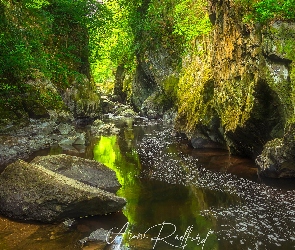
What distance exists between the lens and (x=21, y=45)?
16516mm

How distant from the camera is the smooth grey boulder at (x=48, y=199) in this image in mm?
9234

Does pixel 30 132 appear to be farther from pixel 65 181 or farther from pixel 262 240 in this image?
pixel 262 240

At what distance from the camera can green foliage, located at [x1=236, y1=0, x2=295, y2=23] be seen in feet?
38.8

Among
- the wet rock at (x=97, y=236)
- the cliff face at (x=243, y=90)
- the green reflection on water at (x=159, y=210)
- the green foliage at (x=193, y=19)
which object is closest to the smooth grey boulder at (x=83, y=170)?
the green reflection on water at (x=159, y=210)

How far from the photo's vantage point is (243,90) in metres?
15.2

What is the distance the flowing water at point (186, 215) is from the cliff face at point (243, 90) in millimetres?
1193

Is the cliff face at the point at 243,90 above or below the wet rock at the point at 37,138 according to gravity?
above

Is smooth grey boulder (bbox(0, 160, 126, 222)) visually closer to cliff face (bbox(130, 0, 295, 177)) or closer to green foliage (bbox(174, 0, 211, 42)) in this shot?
cliff face (bbox(130, 0, 295, 177))

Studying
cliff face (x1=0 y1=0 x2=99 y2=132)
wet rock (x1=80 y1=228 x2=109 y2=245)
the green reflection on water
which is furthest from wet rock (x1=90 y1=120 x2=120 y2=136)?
wet rock (x1=80 y1=228 x2=109 y2=245)

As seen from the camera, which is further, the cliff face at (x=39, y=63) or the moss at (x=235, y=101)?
the cliff face at (x=39, y=63)

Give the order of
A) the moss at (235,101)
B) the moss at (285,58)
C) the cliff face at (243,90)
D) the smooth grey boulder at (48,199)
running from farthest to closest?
1. the moss at (235,101)
2. the cliff face at (243,90)
3. the moss at (285,58)
4. the smooth grey boulder at (48,199)

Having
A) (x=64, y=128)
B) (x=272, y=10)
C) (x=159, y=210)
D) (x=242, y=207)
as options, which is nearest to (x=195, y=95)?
(x=64, y=128)

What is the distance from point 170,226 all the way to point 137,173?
5.72m

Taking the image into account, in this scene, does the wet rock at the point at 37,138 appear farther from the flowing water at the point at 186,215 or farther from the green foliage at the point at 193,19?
the green foliage at the point at 193,19
